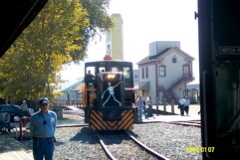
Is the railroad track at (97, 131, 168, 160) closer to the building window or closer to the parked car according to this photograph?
the parked car

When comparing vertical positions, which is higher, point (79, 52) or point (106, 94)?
point (79, 52)

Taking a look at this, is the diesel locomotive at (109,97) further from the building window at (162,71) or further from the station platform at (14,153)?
the building window at (162,71)

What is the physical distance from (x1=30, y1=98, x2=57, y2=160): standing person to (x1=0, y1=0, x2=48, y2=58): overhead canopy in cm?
153

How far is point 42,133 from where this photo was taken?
610 centimetres

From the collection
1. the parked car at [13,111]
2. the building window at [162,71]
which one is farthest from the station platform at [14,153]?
the building window at [162,71]

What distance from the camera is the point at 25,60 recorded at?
1577 cm

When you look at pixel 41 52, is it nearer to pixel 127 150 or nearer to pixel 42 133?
pixel 127 150

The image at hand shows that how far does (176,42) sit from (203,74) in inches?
2079

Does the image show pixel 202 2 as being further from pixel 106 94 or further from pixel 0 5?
pixel 106 94

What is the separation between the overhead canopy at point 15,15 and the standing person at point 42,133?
1526 mm

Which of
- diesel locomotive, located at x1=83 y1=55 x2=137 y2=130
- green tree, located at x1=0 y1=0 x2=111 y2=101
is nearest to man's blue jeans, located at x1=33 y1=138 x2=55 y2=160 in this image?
diesel locomotive, located at x1=83 y1=55 x2=137 y2=130

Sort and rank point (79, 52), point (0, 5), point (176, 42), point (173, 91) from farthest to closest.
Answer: point (176, 42), point (173, 91), point (79, 52), point (0, 5)

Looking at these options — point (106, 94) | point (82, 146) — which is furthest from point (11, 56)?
point (82, 146)

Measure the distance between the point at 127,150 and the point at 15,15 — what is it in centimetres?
613
